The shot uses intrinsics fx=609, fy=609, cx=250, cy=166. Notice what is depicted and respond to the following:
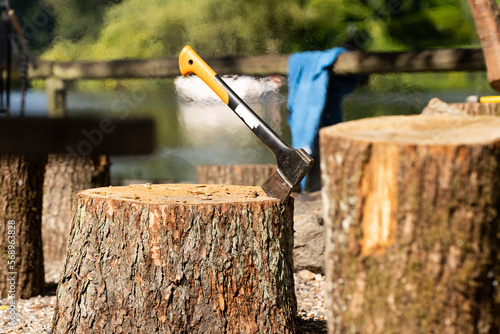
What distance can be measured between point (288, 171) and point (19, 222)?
1453 millimetres

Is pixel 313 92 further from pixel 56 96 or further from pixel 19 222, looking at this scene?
pixel 56 96

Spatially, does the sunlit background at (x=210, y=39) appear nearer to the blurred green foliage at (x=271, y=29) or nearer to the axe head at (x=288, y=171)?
the blurred green foliage at (x=271, y=29)

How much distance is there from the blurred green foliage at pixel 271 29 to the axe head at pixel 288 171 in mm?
4455

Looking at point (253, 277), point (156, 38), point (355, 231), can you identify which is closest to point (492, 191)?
point (355, 231)

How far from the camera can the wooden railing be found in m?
Answer: 4.05

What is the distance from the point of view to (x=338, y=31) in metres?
6.45

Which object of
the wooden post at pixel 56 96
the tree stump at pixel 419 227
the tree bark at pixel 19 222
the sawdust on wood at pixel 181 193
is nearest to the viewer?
the tree stump at pixel 419 227

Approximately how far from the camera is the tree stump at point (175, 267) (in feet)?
5.80

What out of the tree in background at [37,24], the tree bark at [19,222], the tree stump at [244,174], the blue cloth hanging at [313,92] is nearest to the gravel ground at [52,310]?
the tree bark at [19,222]

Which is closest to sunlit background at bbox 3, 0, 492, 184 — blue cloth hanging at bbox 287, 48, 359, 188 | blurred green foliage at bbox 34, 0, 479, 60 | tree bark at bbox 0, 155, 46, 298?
blurred green foliage at bbox 34, 0, 479, 60

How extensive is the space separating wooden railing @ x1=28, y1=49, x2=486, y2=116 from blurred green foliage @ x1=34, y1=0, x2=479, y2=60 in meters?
1.00

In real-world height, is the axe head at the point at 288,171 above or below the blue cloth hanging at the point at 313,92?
below

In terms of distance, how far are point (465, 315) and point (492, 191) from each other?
0.22 m

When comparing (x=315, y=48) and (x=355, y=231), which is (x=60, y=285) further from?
(x=315, y=48)
